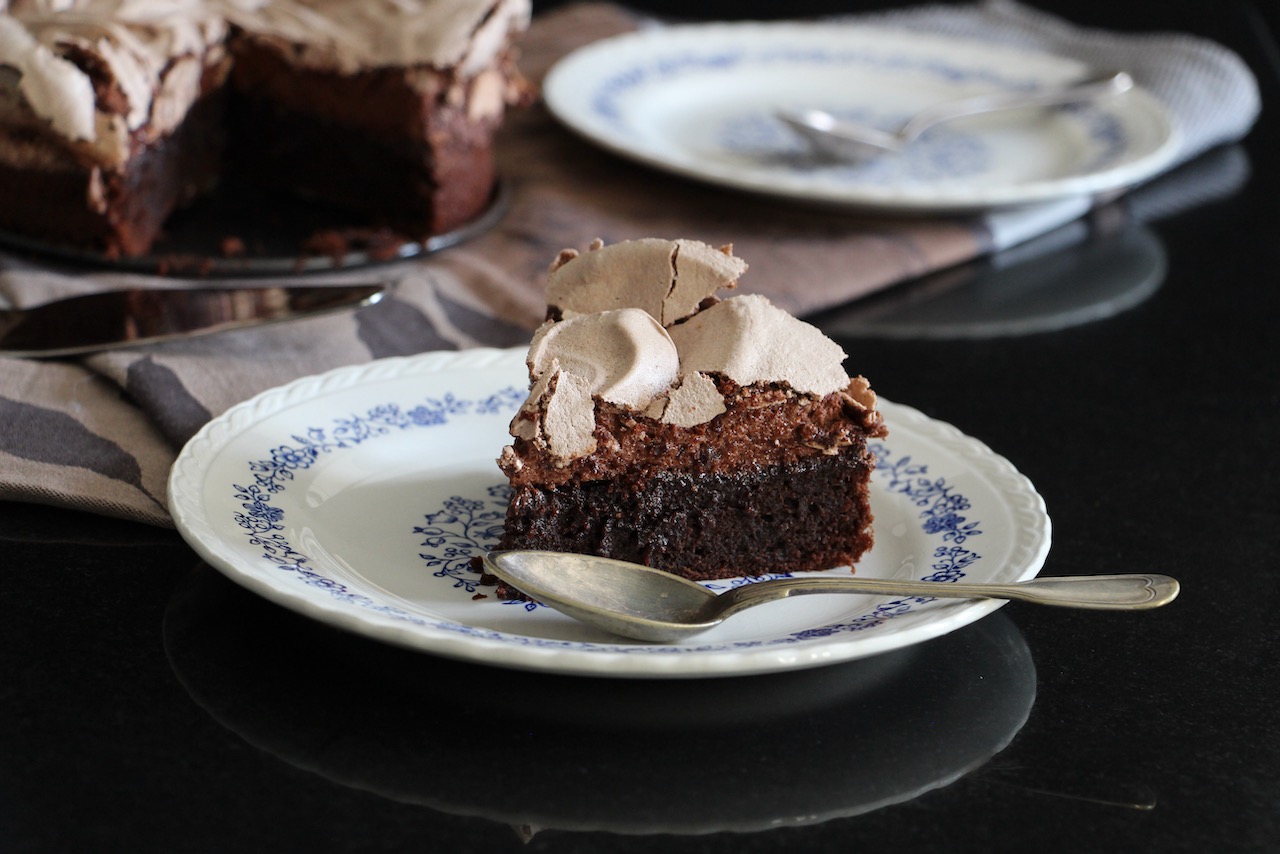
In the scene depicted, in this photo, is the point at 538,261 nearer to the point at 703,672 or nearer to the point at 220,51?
the point at 220,51

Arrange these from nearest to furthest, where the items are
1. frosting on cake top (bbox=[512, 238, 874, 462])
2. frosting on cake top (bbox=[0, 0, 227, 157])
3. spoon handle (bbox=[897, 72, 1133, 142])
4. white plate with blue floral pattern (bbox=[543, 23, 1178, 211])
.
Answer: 1. frosting on cake top (bbox=[512, 238, 874, 462])
2. frosting on cake top (bbox=[0, 0, 227, 157])
3. white plate with blue floral pattern (bbox=[543, 23, 1178, 211])
4. spoon handle (bbox=[897, 72, 1133, 142])

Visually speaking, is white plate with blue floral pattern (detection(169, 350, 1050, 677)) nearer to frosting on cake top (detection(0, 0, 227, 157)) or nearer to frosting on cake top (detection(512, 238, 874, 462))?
frosting on cake top (detection(512, 238, 874, 462))

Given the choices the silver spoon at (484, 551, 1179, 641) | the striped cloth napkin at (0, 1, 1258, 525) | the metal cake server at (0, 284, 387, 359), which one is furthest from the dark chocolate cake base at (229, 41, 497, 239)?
the silver spoon at (484, 551, 1179, 641)

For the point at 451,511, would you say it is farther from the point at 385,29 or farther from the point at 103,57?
the point at 385,29

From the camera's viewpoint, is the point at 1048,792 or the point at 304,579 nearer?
the point at 1048,792

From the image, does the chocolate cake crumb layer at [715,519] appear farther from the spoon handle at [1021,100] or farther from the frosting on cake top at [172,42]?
the spoon handle at [1021,100]

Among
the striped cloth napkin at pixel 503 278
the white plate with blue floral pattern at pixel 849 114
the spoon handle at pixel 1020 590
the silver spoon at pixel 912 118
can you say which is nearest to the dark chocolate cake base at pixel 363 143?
the striped cloth napkin at pixel 503 278

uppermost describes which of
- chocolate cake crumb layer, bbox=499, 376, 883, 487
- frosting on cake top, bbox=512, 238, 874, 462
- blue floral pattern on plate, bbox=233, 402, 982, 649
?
frosting on cake top, bbox=512, 238, 874, 462

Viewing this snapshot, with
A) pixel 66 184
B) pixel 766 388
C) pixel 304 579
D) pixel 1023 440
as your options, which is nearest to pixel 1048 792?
pixel 766 388
